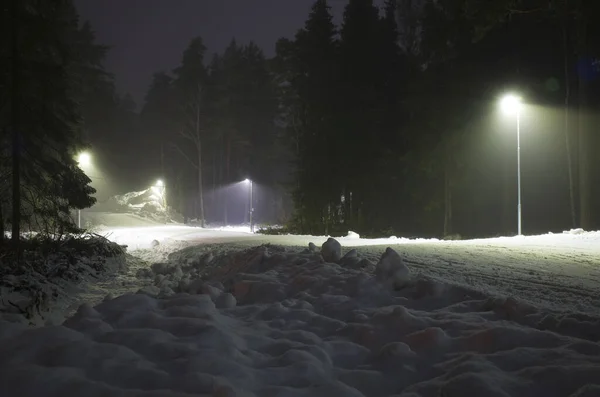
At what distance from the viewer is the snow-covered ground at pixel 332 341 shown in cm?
389

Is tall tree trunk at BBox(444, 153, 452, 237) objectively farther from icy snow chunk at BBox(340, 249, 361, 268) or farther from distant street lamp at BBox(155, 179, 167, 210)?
distant street lamp at BBox(155, 179, 167, 210)

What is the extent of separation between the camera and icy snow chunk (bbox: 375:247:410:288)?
7281mm

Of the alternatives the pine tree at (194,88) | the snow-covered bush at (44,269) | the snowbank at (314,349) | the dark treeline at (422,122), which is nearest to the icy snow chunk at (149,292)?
the snowbank at (314,349)

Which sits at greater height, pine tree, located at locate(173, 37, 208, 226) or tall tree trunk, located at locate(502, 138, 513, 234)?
pine tree, located at locate(173, 37, 208, 226)

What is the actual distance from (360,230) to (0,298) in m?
27.6

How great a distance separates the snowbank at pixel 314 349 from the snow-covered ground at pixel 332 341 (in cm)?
2

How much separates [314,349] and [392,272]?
2.93m

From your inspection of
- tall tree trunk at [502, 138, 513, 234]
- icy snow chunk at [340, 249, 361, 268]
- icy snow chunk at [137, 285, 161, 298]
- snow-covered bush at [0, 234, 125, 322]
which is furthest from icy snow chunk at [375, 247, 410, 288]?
tall tree trunk at [502, 138, 513, 234]

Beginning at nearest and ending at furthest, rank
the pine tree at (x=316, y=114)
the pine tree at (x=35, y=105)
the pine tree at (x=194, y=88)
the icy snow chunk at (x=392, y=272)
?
the icy snow chunk at (x=392, y=272) → the pine tree at (x=35, y=105) → the pine tree at (x=316, y=114) → the pine tree at (x=194, y=88)

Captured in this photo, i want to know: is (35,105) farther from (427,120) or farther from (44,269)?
(427,120)

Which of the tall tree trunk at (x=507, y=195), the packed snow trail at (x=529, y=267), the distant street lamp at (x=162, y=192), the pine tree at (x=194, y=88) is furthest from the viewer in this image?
the distant street lamp at (x=162, y=192)

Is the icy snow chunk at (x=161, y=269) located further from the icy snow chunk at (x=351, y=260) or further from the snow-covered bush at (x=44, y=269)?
the icy snow chunk at (x=351, y=260)

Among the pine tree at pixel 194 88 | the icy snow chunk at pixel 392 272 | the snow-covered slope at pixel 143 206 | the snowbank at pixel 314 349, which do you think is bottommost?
the snowbank at pixel 314 349

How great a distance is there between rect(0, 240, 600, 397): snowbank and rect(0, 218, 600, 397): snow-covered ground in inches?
0.6
